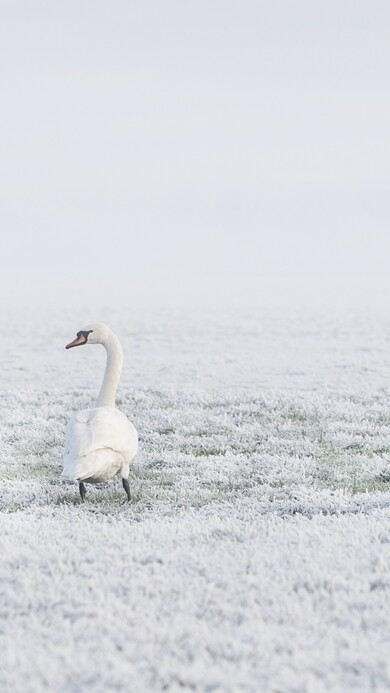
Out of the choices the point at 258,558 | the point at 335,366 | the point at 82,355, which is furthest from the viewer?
the point at 82,355

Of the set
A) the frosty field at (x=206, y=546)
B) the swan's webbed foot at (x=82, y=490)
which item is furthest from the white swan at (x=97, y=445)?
the frosty field at (x=206, y=546)

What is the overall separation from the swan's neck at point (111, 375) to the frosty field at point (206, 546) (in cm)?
150

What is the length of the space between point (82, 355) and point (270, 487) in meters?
24.6

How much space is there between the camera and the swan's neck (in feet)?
44.2

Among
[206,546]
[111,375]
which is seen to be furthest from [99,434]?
[206,546]

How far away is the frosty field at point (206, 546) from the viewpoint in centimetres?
636

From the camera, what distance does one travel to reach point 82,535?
973cm

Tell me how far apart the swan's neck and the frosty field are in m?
1.50

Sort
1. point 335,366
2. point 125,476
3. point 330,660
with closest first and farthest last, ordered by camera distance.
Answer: point 330,660 < point 125,476 < point 335,366

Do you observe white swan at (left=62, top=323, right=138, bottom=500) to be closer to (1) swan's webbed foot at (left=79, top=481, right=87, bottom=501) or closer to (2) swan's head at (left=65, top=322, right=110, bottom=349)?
(1) swan's webbed foot at (left=79, top=481, right=87, bottom=501)

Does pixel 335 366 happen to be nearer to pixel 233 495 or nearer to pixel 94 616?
pixel 233 495

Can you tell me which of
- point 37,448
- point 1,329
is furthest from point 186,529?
point 1,329

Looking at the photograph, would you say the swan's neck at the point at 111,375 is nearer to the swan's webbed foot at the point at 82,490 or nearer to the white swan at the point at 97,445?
the white swan at the point at 97,445

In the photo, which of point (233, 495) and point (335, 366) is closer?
point (233, 495)
